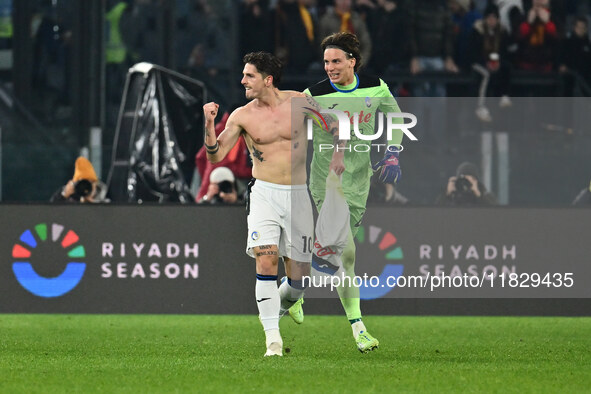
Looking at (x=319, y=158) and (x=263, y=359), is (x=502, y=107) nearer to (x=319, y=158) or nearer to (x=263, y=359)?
(x=319, y=158)

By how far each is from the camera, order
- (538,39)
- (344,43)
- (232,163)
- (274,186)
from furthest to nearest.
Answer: (538,39) < (232,163) < (344,43) < (274,186)

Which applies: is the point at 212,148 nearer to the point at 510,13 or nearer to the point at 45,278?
the point at 45,278

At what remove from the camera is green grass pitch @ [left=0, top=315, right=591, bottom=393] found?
8.20 m

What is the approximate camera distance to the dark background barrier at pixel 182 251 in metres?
13.4

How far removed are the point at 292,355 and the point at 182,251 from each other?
389 cm

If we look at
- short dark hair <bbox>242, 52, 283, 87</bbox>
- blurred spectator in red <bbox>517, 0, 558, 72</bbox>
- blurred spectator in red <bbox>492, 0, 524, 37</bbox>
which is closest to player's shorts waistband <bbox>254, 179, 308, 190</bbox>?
short dark hair <bbox>242, 52, 283, 87</bbox>

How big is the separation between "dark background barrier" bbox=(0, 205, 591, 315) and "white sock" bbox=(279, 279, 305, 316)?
11.0 feet

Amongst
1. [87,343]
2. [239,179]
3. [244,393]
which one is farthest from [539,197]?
[244,393]

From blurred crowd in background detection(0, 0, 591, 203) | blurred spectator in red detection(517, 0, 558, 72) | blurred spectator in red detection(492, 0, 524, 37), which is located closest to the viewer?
blurred crowd in background detection(0, 0, 591, 203)

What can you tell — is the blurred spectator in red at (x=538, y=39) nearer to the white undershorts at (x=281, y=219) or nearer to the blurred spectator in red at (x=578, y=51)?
the blurred spectator in red at (x=578, y=51)

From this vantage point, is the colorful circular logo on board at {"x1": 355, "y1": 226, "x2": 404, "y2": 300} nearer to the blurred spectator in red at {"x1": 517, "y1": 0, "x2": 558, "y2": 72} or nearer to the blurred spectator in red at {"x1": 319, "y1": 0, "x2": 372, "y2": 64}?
the blurred spectator in red at {"x1": 319, "y1": 0, "x2": 372, "y2": 64}

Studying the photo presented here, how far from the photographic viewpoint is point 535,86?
16.4 meters

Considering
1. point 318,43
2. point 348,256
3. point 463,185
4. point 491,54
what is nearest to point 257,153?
point 348,256

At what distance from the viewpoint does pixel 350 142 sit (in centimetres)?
1016
